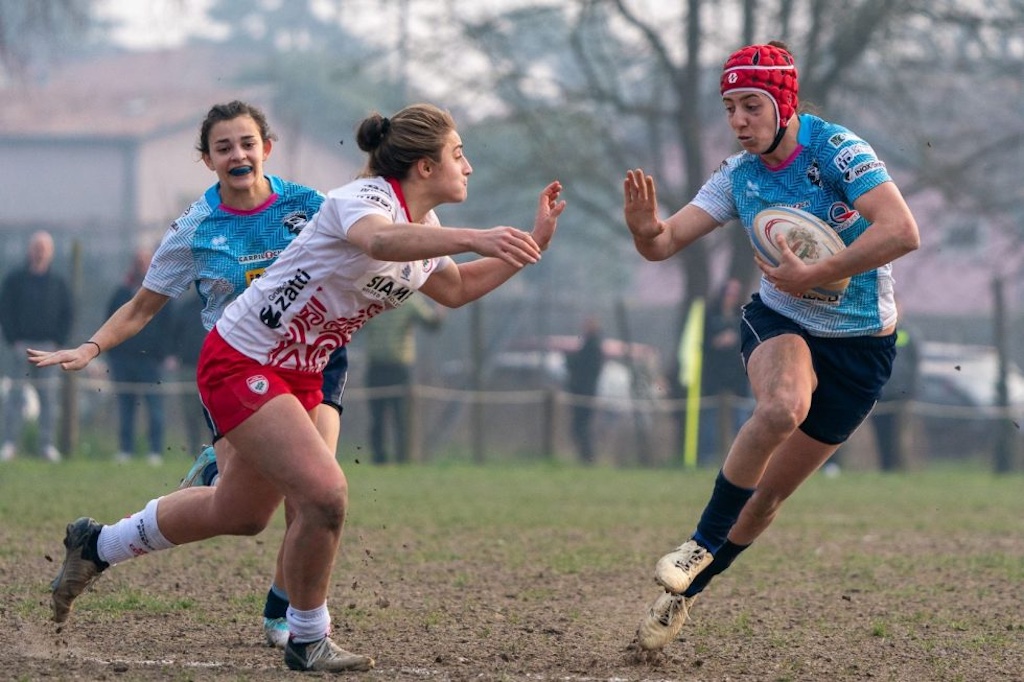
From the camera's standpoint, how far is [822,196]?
5520mm

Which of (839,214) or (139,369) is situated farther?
(139,369)

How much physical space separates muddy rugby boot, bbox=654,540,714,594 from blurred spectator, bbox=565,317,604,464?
12828 millimetres

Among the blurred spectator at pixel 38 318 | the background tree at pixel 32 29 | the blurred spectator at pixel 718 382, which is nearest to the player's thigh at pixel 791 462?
the blurred spectator at pixel 38 318

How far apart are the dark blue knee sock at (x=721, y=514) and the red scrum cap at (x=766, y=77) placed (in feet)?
4.38

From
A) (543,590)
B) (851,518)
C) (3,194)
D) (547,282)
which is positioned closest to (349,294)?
(543,590)

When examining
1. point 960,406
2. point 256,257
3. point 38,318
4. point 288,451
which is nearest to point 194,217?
point 256,257

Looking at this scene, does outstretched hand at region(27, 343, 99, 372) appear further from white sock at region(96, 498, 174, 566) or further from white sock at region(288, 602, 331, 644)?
white sock at region(288, 602, 331, 644)

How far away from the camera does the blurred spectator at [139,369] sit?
14461 millimetres

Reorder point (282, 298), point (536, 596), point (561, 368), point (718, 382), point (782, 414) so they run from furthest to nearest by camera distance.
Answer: point (561, 368) < point (718, 382) < point (536, 596) < point (782, 414) < point (282, 298)

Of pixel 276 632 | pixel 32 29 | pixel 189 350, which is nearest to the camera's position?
pixel 276 632

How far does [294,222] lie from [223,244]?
28 cm

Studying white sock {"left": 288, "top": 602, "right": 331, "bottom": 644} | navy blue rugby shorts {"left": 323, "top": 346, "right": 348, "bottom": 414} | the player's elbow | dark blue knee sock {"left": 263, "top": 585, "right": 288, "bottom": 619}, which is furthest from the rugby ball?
dark blue knee sock {"left": 263, "top": 585, "right": 288, "bottom": 619}

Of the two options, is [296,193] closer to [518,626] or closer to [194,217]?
[194,217]

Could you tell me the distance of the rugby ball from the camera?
214 inches
